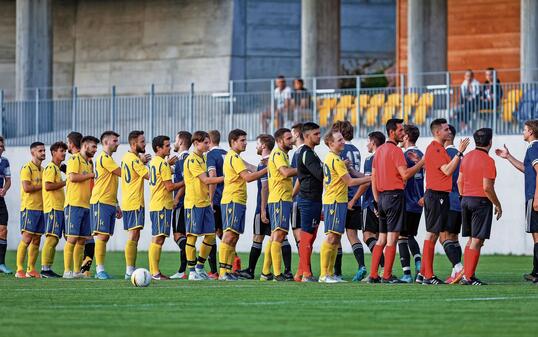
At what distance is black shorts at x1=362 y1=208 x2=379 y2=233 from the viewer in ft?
63.3

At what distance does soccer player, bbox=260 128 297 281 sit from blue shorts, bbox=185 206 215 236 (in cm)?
116

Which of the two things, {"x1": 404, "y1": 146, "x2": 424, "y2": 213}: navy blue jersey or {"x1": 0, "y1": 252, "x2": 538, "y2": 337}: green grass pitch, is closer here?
{"x1": 0, "y1": 252, "x2": 538, "y2": 337}: green grass pitch

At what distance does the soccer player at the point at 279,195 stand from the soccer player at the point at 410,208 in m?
1.57

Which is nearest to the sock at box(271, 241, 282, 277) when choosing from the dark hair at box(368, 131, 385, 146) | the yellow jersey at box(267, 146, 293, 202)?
the yellow jersey at box(267, 146, 293, 202)

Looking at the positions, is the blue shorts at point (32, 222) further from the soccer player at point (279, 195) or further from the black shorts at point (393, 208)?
the black shorts at point (393, 208)

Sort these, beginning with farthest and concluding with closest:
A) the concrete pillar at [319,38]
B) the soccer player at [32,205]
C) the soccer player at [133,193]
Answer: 1. the concrete pillar at [319,38]
2. the soccer player at [32,205]
3. the soccer player at [133,193]

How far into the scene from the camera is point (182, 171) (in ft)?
68.2

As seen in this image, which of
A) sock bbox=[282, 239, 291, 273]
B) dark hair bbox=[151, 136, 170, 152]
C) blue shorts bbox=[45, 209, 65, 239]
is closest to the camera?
sock bbox=[282, 239, 291, 273]

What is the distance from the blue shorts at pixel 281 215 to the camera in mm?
18547

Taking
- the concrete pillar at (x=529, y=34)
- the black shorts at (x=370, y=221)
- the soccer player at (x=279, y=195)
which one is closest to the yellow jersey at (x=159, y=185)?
the soccer player at (x=279, y=195)

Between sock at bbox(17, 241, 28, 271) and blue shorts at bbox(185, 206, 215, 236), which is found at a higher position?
blue shorts at bbox(185, 206, 215, 236)

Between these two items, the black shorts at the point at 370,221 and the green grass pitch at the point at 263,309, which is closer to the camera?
the green grass pitch at the point at 263,309

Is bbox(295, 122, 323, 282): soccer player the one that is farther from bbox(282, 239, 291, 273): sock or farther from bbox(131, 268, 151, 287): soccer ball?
bbox(131, 268, 151, 287): soccer ball

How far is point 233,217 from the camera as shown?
19281mm
